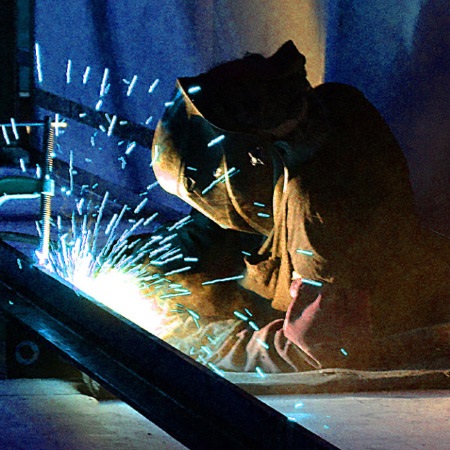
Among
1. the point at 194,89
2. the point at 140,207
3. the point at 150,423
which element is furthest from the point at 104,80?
the point at 150,423

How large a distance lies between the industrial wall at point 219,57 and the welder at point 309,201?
1.65ft

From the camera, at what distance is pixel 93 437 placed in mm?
2188

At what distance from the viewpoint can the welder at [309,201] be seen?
270cm

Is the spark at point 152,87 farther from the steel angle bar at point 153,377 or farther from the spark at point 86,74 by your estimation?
the steel angle bar at point 153,377

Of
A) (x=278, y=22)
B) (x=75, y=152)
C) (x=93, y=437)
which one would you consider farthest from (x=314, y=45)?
(x=75, y=152)

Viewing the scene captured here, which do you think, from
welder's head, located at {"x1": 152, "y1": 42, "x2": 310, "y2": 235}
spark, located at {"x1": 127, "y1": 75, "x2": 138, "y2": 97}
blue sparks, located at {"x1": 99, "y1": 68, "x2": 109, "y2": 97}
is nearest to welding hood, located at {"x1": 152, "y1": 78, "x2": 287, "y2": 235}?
welder's head, located at {"x1": 152, "y1": 42, "x2": 310, "y2": 235}

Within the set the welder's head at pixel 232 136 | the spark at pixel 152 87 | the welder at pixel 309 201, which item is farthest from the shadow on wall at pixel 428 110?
the spark at pixel 152 87

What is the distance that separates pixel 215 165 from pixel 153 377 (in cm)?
104

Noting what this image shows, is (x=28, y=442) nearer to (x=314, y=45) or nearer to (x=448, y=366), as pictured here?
(x=448, y=366)

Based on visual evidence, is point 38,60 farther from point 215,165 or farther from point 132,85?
point 215,165

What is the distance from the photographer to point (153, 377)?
76.0 inches

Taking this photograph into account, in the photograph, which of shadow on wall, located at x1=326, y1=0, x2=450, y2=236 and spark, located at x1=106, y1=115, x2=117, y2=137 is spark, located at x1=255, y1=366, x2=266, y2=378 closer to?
shadow on wall, located at x1=326, y1=0, x2=450, y2=236

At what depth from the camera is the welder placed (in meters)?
2.70

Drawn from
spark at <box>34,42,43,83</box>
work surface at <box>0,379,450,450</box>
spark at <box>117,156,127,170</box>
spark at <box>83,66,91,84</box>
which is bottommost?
work surface at <box>0,379,450,450</box>
